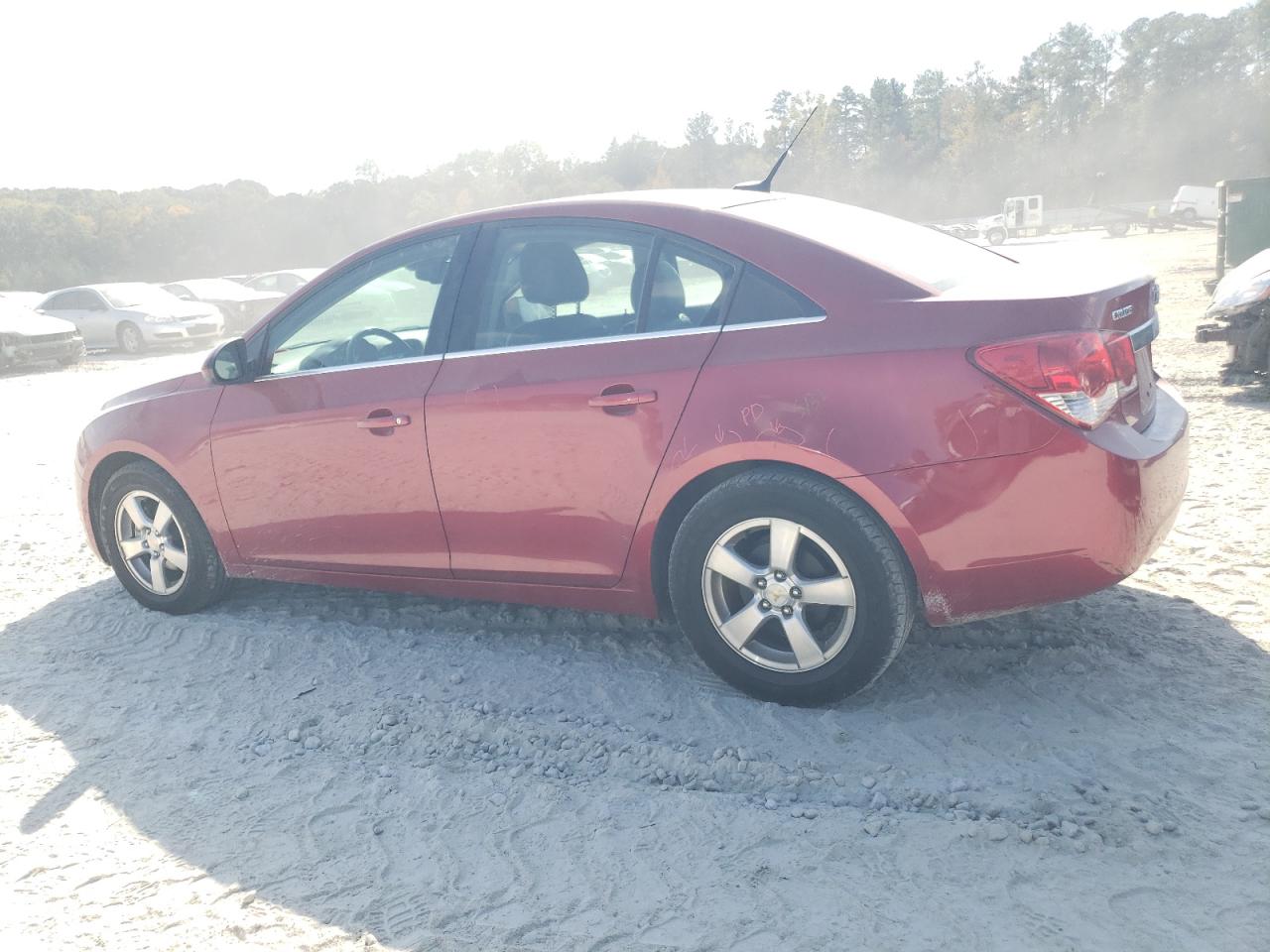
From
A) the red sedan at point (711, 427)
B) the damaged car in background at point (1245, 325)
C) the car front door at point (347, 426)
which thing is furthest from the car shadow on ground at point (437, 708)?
the damaged car in background at point (1245, 325)

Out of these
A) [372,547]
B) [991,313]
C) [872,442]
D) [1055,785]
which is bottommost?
[1055,785]

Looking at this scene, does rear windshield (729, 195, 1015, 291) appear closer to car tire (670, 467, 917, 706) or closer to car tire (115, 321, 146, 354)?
car tire (670, 467, 917, 706)

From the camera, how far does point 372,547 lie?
4512mm

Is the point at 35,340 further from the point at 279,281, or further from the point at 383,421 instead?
the point at 383,421

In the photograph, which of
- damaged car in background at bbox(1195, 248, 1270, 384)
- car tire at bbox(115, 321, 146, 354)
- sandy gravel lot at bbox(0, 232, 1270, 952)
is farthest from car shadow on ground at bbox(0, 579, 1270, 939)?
car tire at bbox(115, 321, 146, 354)

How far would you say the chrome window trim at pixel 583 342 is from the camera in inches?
147

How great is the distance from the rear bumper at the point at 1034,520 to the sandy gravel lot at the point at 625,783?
1.58 ft

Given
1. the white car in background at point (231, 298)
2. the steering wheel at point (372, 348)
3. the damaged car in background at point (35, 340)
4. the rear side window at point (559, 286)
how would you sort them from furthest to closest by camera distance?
the white car in background at point (231, 298) → the damaged car in background at point (35, 340) → the steering wheel at point (372, 348) → the rear side window at point (559, 286)

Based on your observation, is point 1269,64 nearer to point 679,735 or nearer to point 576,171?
point 576,171

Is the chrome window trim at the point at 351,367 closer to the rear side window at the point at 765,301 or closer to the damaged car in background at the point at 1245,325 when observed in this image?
the rear side window at the point at 765,301

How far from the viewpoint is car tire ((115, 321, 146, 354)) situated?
22031mm

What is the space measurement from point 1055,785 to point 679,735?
117 centimetres

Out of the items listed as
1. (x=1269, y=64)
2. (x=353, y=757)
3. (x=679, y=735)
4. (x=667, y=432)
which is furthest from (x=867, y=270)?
(x=1269, y=64)

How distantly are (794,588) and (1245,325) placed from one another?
7.02 meters
